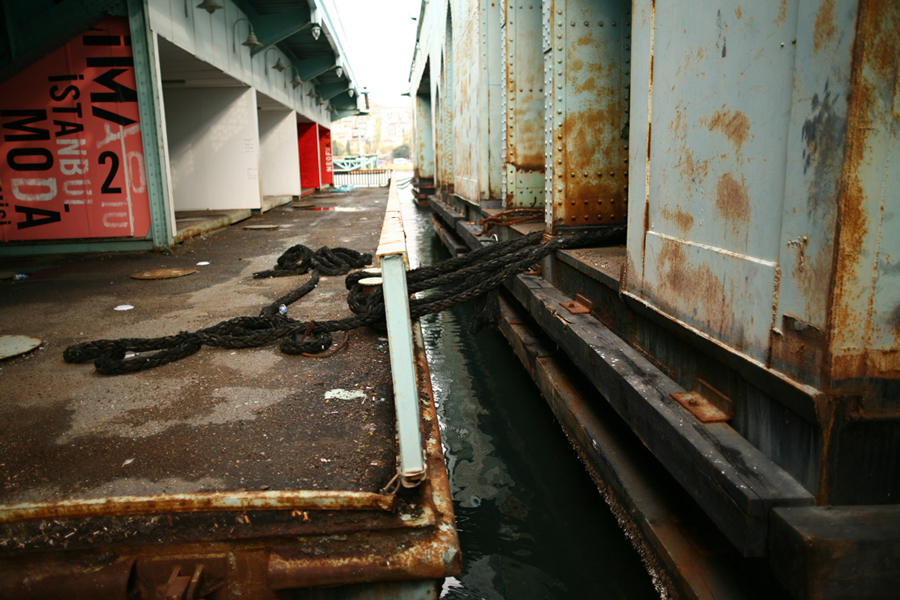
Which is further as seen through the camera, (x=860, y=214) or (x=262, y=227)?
(x=262, y=227)

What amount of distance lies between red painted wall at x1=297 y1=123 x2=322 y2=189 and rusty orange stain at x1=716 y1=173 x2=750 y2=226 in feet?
79.6

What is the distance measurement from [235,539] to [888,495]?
7.01ft

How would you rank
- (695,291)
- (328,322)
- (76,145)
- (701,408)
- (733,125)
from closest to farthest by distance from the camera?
1. (733,125)
2. (701,408)
3. (695,291)
4. (328,322)
5. (76,145)

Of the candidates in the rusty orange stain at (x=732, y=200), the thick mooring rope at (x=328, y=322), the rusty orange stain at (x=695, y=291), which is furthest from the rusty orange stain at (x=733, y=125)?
the thick mooring rope at (x=328, y=322)

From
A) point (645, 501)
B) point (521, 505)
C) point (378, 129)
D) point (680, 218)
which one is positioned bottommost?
point (521, 505)

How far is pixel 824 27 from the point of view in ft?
6.05

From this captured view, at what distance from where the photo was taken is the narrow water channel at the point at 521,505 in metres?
2.89

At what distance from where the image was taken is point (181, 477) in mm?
2240

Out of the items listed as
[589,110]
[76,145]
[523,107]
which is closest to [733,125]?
[589,110]

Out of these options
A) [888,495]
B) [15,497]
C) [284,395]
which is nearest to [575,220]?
[284,395]

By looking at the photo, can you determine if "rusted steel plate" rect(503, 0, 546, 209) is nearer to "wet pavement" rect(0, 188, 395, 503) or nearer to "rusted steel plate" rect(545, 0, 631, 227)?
"rusted steel plate" rect(545, 0, 631, 227)

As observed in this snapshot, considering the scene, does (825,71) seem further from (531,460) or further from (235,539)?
(531,460)

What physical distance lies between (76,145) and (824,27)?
8490 millimetres

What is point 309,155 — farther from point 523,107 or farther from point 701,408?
point 701,408
